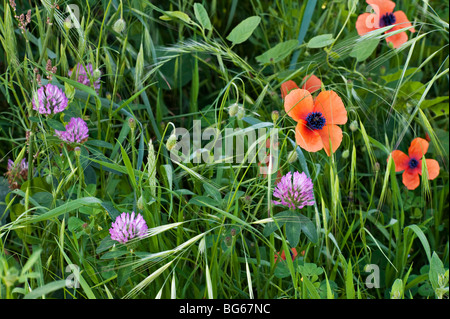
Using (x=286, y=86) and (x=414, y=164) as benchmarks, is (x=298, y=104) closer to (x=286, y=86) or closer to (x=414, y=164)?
(x=286, y=86)

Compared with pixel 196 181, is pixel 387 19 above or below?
above

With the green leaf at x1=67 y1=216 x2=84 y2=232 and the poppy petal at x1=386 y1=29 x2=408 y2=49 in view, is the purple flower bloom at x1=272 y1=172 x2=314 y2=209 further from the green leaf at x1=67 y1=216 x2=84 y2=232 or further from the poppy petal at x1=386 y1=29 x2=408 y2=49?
the poppy petal at x1=386 y1=29 x2=408 y2=49

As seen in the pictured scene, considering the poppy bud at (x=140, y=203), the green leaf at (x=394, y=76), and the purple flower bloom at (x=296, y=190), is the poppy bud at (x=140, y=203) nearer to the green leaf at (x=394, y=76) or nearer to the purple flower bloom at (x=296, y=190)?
the purple flower bloom at (x=296, y=190)

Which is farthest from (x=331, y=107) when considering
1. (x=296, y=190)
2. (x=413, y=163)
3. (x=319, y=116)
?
(x=413, y=163)

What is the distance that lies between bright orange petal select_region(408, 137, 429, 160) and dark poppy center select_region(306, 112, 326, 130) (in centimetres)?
24

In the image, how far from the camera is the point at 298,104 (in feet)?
2.47

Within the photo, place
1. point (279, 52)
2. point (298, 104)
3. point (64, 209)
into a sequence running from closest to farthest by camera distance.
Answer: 1. point (64, 209)
2. point (298, 104)
3. point (279, 52)

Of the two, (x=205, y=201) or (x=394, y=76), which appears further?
(x=394, y=76)

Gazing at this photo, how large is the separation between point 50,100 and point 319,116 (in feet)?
1.25

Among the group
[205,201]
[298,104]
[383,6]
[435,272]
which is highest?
[383,6]

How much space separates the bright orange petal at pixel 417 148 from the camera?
907 mm

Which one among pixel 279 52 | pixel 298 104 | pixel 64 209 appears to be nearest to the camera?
pixel 64 209

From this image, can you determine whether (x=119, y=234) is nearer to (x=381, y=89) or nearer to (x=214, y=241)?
(x=214, y=241)

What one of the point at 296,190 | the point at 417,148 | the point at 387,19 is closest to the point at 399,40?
the point at 387,19
